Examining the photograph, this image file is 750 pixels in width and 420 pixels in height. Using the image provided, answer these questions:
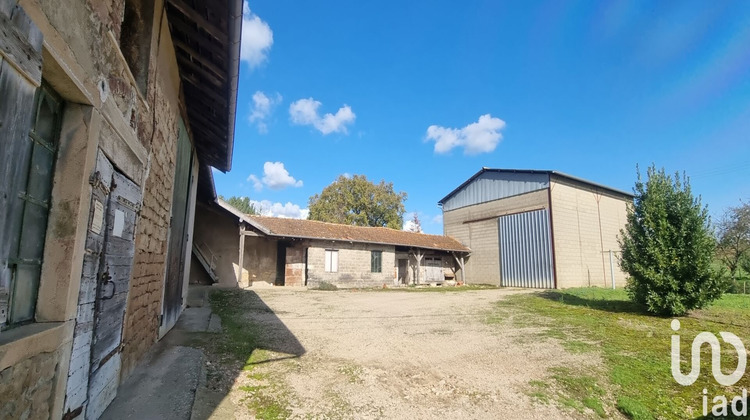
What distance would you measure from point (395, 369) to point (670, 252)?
8.63 meters

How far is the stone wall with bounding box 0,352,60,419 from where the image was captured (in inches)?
59.2

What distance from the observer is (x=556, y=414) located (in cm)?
358

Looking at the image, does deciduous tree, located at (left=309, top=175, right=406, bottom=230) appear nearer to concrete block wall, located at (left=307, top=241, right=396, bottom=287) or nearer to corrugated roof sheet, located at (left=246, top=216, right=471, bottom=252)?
corrugated roof sheet, located at (left=246, top=216, right=471, bottom=252)

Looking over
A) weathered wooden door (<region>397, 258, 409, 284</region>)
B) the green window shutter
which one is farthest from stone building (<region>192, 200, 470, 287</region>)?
the green window shutter

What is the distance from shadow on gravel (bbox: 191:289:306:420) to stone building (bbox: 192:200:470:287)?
7.12m

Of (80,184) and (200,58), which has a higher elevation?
(200,58)

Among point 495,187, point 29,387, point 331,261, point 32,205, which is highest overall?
point 495,187

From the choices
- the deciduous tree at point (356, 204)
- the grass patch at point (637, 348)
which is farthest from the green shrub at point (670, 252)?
the deciduous tree at point (356, 204)

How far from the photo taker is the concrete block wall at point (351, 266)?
17.5m

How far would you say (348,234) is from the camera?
63.0ft

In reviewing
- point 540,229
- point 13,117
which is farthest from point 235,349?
point 540,229

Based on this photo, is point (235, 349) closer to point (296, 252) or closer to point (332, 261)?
point (296, 252)

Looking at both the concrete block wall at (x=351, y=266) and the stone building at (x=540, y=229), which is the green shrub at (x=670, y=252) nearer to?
the stone building at (x=540, y=229)

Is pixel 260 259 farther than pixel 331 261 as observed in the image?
No
